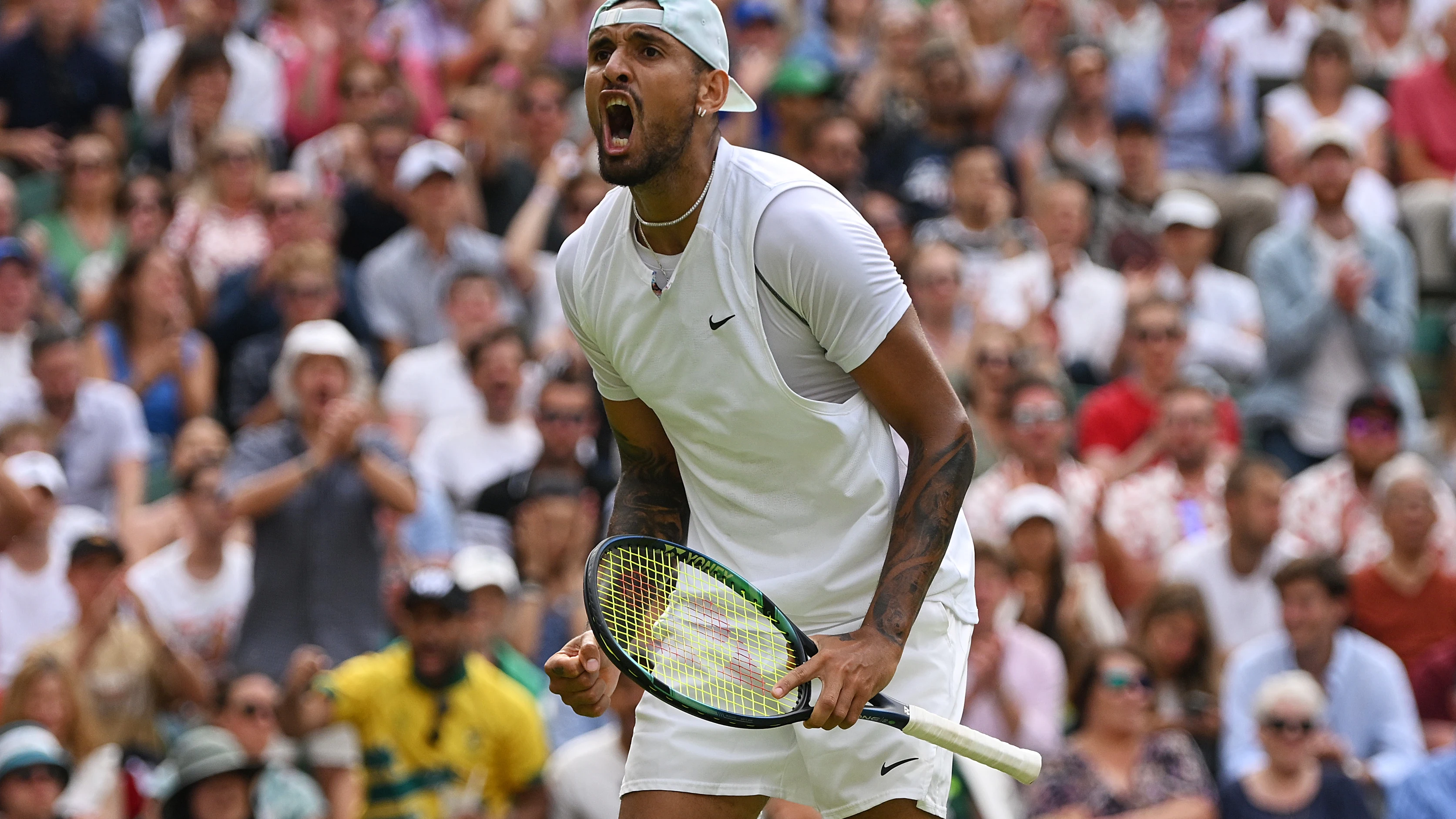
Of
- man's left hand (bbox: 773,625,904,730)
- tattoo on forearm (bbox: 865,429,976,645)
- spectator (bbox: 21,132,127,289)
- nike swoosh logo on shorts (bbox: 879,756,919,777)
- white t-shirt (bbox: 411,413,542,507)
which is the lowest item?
white t-shirt (bbox: 411,413,542,507)

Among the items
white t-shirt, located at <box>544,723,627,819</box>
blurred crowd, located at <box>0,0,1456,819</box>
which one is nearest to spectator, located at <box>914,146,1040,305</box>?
blurred crowd, located at <box>0,0,1456,819</box>

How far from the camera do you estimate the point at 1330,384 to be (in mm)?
9930

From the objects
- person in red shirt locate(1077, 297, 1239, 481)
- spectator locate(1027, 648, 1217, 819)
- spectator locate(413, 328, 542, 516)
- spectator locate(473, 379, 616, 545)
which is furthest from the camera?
person in red shirt locate(1077, 297, 1239, 481)

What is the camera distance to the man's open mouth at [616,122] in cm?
366

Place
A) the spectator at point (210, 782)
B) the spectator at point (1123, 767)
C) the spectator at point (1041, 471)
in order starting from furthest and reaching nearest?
the spectator at point (1041, 471), the spectator at point (1123, 767), the spectator at point (210, 782)

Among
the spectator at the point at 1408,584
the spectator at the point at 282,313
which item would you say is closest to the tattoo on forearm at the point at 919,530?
the spectator at the point at 1408,584

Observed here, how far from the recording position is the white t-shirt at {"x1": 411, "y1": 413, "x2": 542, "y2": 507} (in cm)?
894

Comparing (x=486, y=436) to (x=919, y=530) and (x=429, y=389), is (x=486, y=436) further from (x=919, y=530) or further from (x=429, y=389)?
(x=919, y=530)

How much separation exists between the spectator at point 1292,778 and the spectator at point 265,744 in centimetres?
330

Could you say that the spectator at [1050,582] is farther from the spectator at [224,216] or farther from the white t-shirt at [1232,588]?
the spectator at [224,216]

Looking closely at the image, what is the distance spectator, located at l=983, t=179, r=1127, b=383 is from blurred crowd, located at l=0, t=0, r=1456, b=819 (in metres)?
0.02

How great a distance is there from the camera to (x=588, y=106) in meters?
3.69

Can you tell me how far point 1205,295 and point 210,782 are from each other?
5.88m

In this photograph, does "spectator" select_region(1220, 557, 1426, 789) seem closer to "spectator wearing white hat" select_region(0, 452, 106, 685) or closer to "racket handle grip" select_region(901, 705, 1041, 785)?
"racket handle grip" select_region(901, 705, 1041, 785)
